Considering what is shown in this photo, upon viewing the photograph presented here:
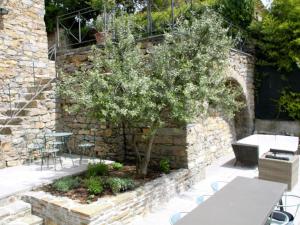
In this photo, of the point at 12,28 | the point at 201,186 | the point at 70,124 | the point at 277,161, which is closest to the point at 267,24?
the point at 277,161

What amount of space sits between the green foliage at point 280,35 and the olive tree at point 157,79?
13.9 feet

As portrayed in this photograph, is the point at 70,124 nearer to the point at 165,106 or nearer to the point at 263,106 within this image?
the point at 165,106

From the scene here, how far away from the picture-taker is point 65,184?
4.75m

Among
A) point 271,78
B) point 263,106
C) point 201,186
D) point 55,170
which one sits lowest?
point 201,186

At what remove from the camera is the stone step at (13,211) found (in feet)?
13.5

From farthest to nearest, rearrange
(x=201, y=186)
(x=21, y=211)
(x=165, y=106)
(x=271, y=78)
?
(x=271, y=78), (x=201, y=186), (x=165, y=106), (x=21, y=211)

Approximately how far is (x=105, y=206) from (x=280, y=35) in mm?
7579

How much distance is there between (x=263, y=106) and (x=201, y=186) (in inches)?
193

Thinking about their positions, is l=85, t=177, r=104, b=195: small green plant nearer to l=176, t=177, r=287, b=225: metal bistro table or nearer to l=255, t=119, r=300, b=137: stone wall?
l=176, t=177, r=287, b=225: metal bistro table

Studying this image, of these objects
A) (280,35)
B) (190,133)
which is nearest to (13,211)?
(190,133)

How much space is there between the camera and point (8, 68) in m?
7.01

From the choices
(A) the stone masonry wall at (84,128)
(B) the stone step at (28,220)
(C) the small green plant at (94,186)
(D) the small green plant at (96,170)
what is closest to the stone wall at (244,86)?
(A) the stone masonry wall at (84,128)

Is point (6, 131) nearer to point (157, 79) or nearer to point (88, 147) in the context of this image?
point (88, 147)

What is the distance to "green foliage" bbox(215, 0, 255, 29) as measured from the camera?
29.4ft
